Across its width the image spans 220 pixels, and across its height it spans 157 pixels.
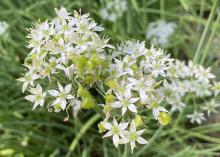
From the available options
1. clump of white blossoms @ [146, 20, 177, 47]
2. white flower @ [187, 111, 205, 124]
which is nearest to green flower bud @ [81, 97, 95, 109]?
white flower @ [187, 111, 205, 124]

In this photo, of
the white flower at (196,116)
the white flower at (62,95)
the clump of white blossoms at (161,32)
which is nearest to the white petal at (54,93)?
the white flower at (62,95)

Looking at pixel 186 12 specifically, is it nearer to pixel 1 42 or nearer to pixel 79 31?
pixel 1 42

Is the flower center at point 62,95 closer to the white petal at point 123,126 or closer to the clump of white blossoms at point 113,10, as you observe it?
the white petal at point 123,126

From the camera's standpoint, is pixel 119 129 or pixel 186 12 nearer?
pixel 119 129

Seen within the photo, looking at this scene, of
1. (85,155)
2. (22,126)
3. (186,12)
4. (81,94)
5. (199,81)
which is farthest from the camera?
(186,12)

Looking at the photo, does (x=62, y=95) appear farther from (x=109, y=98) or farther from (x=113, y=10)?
(x=113, y=10)

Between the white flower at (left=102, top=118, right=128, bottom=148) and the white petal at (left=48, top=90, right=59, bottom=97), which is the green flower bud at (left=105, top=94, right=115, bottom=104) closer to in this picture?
the white flower at (left=102, top=118, right=128, bottom=148)

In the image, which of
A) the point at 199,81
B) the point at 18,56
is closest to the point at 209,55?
the point at 199,81
